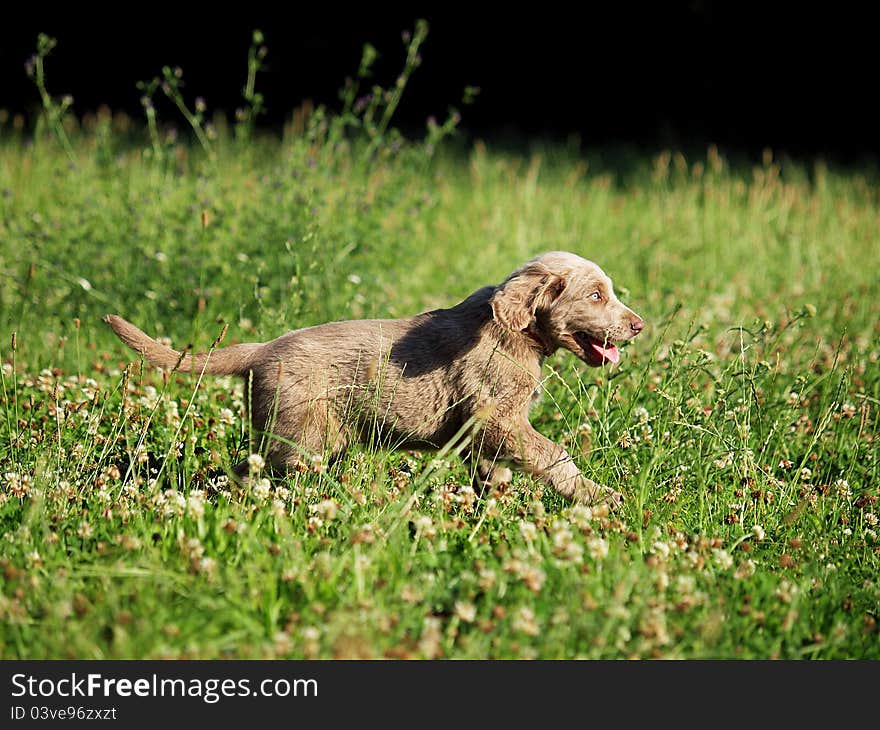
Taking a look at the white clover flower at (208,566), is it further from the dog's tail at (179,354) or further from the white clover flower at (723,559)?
the white clover flower at (723,559)

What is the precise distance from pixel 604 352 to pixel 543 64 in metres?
16.7

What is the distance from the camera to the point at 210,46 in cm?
2070

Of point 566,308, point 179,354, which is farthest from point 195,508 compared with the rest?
point 566,308

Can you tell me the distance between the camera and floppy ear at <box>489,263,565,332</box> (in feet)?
13.9

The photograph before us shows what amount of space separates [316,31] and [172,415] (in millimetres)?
17169

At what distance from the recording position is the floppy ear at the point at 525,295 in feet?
13.9

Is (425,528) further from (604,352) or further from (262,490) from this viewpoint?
(604,352)

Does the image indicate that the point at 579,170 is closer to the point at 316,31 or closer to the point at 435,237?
the point at 435,237

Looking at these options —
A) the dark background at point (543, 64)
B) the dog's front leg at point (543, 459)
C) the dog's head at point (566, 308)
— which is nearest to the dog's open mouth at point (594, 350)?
the dog's head at point (566, 308)

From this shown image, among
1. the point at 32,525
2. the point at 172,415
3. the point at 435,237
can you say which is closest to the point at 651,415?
the point at 172,415

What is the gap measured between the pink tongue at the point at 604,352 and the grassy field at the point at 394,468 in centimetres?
21

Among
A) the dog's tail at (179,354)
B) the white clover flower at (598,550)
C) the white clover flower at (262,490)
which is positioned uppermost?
the dog's tail at (179,354)

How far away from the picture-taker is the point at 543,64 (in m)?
20.0

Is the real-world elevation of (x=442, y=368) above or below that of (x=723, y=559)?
above
